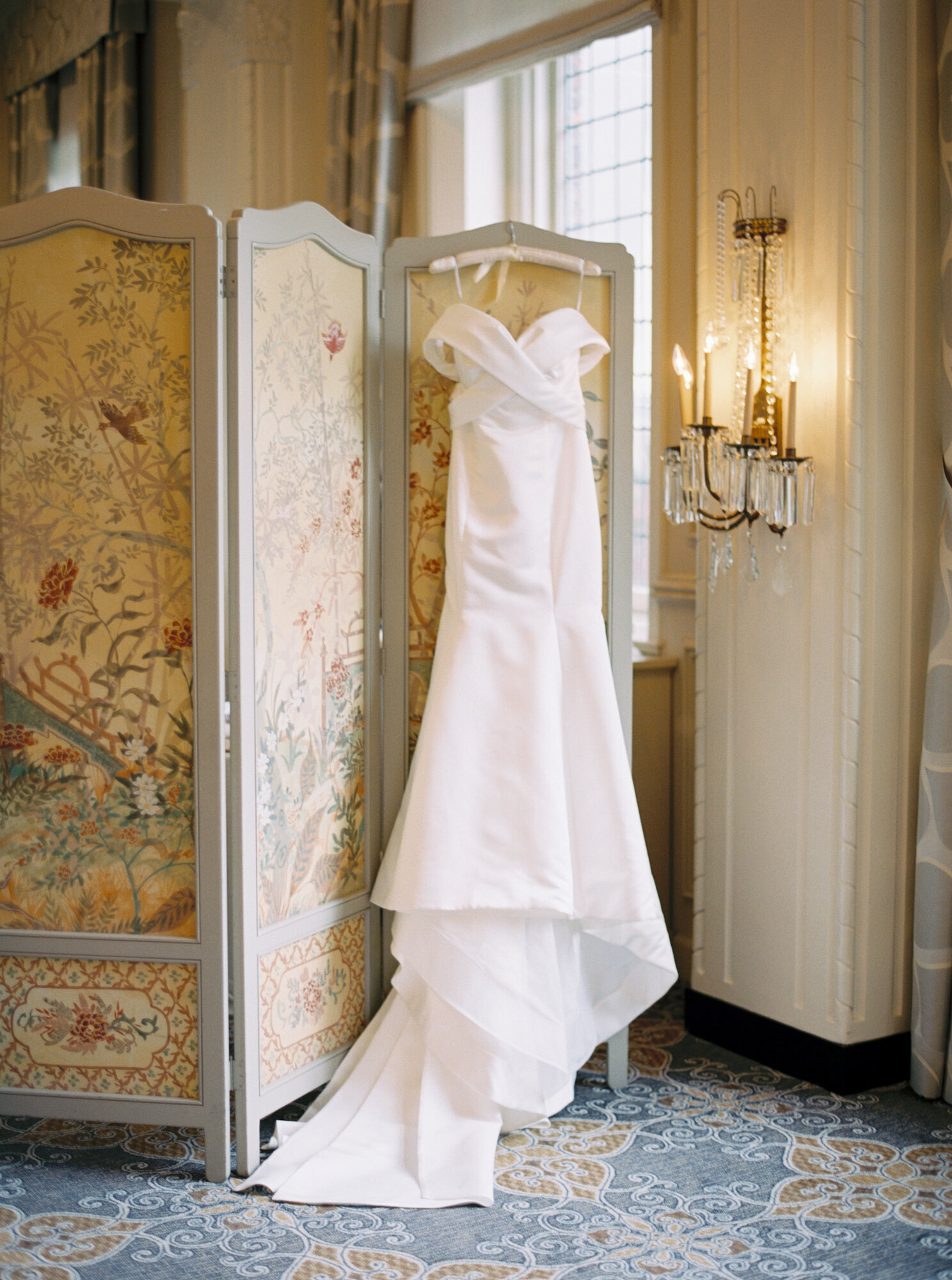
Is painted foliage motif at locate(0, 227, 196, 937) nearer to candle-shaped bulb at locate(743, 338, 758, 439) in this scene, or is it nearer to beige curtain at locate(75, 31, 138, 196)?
candle-shaped bulb at locate(743, 338, 758, 439)

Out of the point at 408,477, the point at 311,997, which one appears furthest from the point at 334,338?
the point at 311,997

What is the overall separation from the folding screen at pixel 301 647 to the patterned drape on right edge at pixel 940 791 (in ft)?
3.93

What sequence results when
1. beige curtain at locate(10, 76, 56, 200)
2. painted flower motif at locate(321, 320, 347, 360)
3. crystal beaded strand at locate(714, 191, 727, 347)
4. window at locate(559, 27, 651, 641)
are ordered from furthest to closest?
beige curtain at locate(10, 76, 56, 200) → window at locate(559, 27, 651, 641) → crystal beaded strand at locate(714, 191, 727, 347) → painted flower motif at locate(321, 320, 347, 360)

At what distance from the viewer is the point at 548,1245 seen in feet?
6.90

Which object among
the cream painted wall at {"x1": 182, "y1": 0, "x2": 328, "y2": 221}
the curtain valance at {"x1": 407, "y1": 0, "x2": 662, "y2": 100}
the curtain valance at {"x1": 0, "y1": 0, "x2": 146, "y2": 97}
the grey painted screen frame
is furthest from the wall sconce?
the curtain valance at {"x1": 0, "y1": 0, "x2": 146, "y2": 97}

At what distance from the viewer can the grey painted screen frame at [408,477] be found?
264 centimetres

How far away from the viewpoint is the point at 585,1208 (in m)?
2.24

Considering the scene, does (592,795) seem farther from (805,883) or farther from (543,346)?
(543,346)

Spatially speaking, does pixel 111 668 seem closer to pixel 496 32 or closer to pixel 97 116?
pixel 496 32

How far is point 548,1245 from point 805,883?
1.04 metres

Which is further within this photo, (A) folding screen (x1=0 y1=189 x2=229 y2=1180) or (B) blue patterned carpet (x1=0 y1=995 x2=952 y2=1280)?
(A) folding screen (x1=0 y1=189 x2=229 y2=1180)

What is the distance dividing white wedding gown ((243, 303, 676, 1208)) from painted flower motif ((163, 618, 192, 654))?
52 centimetres

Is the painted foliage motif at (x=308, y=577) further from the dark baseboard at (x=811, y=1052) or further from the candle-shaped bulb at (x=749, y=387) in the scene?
the dark baseboard at (x=811, y=1052)

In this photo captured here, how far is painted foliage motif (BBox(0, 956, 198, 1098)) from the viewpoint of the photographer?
7.77 feet
